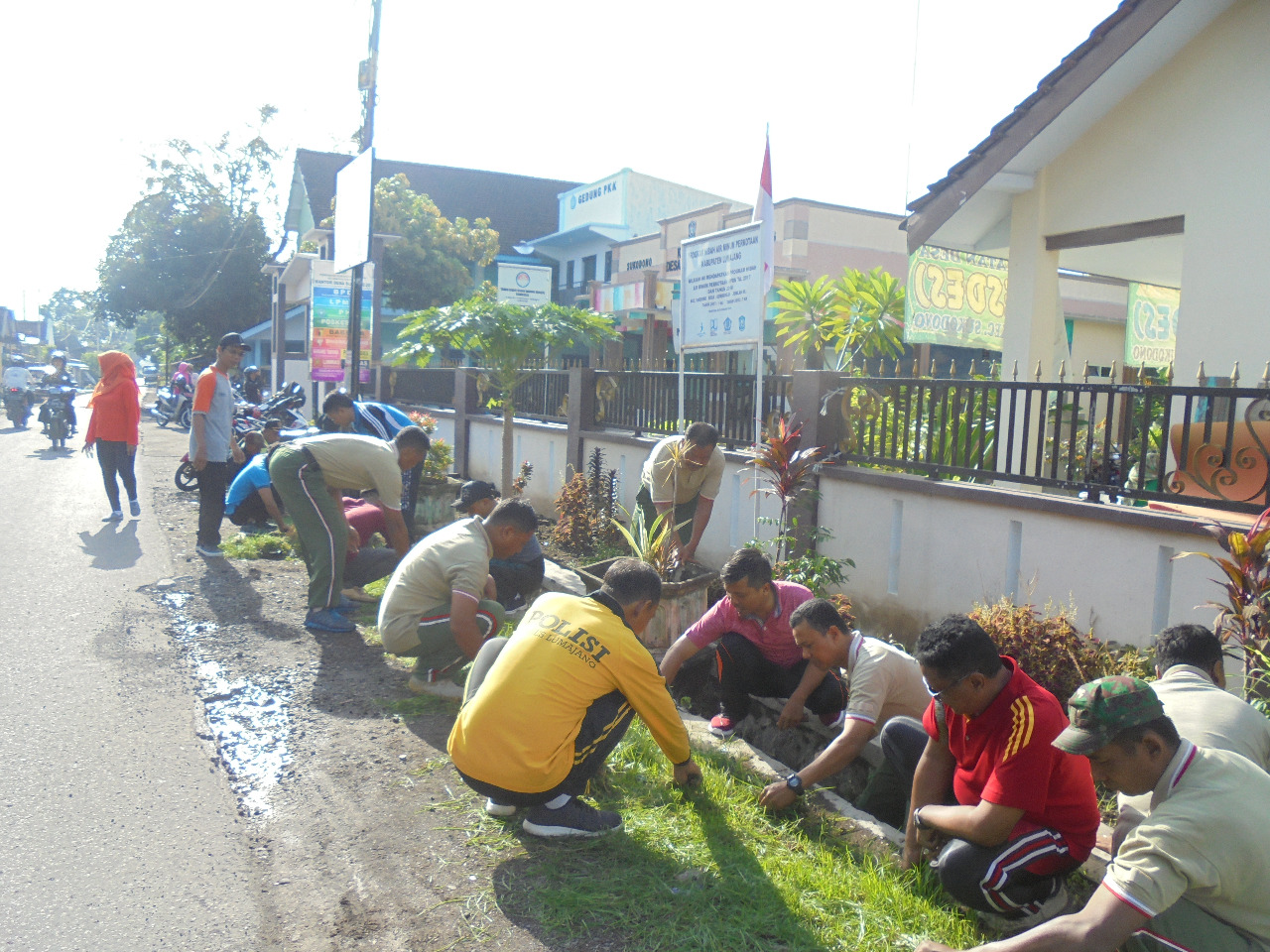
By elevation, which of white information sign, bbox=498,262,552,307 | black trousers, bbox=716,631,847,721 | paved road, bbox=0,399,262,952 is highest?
white information sign, bbox=498,262,552,307

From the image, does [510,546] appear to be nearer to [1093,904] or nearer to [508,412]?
[1093,904]

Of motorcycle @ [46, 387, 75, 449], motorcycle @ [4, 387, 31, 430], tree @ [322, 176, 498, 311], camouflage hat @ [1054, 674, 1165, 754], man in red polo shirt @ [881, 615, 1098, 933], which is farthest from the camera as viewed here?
tree @ [322, 176, 498, 311]

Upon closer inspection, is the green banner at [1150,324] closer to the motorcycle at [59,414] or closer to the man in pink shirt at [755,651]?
the man in pink shirt at [755,651]

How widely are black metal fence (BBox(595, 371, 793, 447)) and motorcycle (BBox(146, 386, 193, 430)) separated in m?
17.0

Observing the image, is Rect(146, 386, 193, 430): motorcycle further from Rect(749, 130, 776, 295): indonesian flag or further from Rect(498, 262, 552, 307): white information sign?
Rect(749, 130, 776, 295): indonesian flag

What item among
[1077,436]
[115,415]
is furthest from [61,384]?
[1077,436]

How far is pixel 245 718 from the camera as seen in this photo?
470 cm

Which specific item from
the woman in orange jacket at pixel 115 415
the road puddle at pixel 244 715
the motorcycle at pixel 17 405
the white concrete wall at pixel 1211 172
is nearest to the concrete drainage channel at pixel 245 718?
the road puddle at pixel 244 715

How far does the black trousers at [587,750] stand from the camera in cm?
341

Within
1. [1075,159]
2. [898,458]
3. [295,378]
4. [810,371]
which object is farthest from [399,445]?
[295,378]

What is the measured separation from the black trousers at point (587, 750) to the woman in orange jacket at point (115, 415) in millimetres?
7553

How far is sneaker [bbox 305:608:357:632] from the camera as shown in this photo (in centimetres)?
619

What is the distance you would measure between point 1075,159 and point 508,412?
19.0 ft

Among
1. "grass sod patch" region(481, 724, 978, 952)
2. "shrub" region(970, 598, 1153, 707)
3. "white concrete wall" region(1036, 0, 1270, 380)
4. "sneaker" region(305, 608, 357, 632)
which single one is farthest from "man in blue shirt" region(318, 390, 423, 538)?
"white concrete wall" region(1036, 0, 1270, 380)
